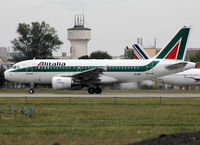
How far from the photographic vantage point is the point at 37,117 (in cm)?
2655

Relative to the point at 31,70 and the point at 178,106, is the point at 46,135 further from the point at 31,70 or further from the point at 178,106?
the point at 31,70

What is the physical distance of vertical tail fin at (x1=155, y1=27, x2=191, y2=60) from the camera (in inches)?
1962

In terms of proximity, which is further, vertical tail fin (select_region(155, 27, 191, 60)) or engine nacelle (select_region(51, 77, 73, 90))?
vertical tail fin (select_region(155, 27, 191, 60))

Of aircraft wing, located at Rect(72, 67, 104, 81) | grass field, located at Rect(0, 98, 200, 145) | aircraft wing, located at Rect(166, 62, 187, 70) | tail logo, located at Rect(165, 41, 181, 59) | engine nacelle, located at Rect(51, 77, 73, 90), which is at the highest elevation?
tail logo, located at Rect(165, 41, 181, 59)

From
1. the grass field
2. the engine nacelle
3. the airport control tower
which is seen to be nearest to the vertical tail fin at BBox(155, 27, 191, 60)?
the engine nacelle

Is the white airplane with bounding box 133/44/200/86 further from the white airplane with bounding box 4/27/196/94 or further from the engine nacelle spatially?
the engine nacelle

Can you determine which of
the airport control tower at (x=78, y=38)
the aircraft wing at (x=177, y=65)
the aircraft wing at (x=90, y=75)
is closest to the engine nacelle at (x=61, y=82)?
the aircraft wing at (x=90, y=75)

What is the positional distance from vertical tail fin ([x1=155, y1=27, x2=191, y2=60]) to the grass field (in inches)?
662

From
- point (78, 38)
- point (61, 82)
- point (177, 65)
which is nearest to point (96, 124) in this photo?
point (61, 82)

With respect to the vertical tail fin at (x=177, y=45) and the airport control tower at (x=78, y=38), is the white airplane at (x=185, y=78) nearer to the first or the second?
the vertical tail fin at (x=177, y=45)

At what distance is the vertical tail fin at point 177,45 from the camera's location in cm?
4984

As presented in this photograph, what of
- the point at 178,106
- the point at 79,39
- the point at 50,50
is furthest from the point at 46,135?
the point at 79,39

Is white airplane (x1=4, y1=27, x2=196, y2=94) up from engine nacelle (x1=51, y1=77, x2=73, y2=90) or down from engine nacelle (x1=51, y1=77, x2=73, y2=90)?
up

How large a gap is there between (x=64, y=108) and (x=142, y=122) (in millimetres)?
9162
